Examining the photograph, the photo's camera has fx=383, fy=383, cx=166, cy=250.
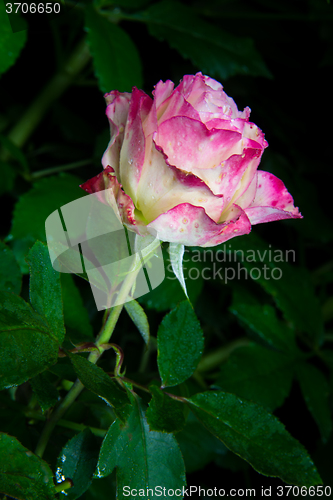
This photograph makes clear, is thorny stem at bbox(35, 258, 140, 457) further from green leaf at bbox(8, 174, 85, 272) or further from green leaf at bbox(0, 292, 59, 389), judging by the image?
green leaf at bbox(8, 174, 85, 272)

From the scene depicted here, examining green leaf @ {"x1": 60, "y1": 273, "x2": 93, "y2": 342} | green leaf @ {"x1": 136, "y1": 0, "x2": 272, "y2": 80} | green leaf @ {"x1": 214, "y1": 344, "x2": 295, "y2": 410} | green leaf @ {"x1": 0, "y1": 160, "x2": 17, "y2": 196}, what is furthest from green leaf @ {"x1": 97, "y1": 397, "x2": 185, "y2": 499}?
green leaf @ {"x1": 136, "y1": 0, "x2": 272, "y2": 80}

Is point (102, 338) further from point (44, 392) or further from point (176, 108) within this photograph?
point (176, 108)

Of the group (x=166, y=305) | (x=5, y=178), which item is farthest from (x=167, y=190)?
(x=5, y=178)

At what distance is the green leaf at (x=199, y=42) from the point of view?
28.5 inches

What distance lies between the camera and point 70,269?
0.33 meters

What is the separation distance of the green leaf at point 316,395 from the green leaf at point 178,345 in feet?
1.04

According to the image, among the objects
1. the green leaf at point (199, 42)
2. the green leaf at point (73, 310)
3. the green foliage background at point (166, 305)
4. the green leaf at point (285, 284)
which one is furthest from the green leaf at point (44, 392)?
the green leaf at point (199, 42)

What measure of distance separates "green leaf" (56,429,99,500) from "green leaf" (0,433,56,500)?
1.7 inches

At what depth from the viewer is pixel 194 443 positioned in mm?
540

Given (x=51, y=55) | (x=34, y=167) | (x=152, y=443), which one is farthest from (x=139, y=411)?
(x=51, y=55)

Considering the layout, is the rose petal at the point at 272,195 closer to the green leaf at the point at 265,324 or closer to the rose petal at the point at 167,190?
the rose petal at the point at 167,190

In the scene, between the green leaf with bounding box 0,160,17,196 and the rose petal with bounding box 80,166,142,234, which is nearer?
the rose petal with bounding box 80,166,142,234

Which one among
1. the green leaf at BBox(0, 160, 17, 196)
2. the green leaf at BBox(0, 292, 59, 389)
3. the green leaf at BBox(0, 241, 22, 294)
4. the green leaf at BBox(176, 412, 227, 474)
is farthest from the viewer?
the green leaf at BBox(0, 160, 17, 196)

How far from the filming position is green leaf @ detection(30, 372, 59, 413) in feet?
0.98
